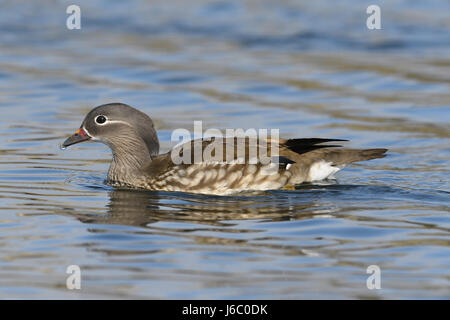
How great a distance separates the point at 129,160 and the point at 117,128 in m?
0.43

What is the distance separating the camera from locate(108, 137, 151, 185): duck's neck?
12.8 metres

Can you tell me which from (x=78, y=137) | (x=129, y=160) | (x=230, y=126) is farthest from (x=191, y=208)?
(x=230, y=126)

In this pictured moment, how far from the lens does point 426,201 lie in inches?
459

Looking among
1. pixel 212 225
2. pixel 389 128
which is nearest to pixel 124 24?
pixel 389 128

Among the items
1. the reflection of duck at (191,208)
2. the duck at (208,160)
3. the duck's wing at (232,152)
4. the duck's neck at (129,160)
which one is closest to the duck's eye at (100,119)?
the duck at (208,160)

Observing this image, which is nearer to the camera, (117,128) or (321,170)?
(321,170)

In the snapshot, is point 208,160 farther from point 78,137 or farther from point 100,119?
point 78,137

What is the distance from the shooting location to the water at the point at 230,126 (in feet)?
29.3

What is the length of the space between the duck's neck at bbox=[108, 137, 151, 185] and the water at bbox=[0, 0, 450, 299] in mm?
237

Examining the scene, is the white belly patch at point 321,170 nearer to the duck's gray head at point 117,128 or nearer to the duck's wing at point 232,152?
the duck's wing at point 232,152

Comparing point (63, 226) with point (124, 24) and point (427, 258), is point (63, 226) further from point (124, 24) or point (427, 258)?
point (124, 24)

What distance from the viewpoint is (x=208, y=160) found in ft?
40.0

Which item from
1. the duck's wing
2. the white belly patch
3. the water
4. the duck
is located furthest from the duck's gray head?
the white belly patch

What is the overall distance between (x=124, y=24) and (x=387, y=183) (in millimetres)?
14585
